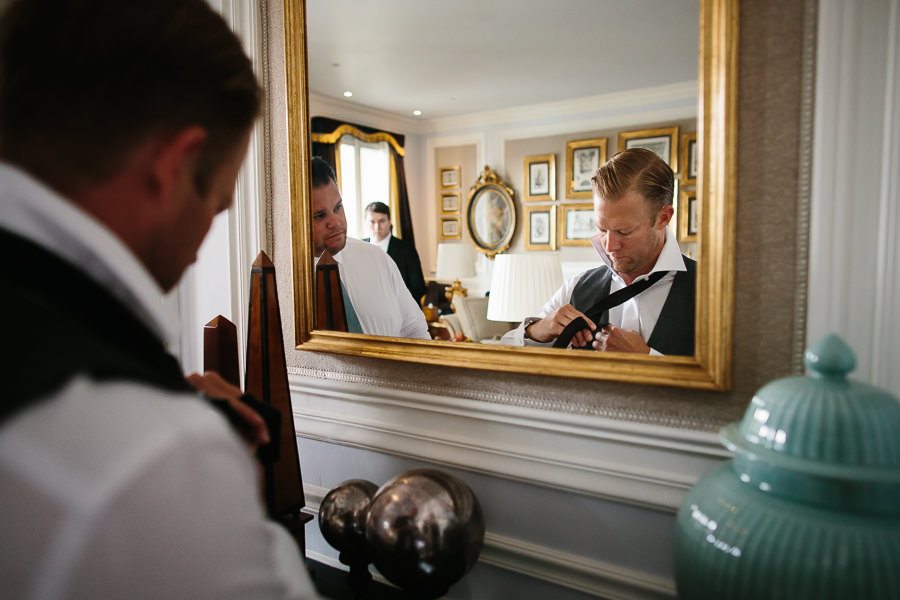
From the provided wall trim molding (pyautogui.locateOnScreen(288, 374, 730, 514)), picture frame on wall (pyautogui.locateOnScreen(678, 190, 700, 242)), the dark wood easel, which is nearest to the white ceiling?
picture frame on wall (pyautogui.locateOnScreen(678, 190, 700, 242))

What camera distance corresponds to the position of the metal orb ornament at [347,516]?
1.34 meters

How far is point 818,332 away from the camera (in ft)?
3.34

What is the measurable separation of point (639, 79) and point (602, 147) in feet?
0.49

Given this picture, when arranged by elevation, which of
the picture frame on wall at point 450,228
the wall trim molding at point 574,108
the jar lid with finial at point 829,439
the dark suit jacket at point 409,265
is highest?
the wall trim molding at point 574,108

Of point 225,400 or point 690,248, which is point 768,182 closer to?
point 690,248

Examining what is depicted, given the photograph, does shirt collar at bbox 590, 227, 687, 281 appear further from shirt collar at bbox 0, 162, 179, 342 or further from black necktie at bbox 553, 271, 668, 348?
shirt collar at bbox 0, 162, 179, 342

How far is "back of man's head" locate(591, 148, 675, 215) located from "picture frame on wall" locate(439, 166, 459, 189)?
0.38 m

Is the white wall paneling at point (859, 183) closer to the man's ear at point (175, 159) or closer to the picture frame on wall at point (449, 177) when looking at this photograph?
the picture frame on wall at point (449, 177)

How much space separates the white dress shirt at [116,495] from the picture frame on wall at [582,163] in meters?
0.92

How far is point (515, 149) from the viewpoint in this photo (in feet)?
4.34

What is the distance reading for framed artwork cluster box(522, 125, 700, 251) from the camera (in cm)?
111

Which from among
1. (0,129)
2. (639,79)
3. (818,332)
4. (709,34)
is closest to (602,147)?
(639,79)

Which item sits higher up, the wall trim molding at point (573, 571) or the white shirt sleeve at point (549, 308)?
the white shirt sleeve at point (549, 308)

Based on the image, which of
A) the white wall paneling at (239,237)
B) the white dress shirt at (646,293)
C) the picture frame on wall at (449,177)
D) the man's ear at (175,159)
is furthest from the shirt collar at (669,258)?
the white wall paneling at (239,237)
